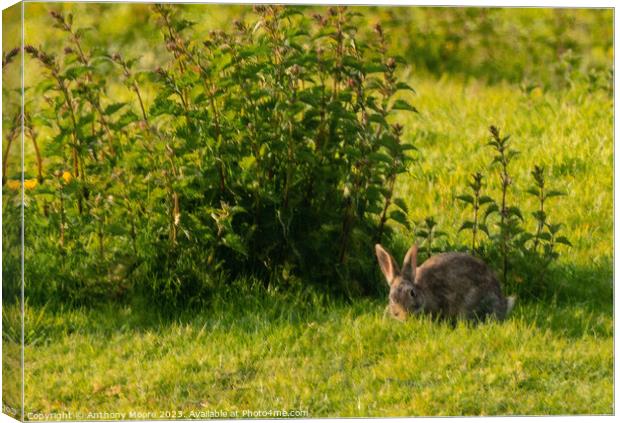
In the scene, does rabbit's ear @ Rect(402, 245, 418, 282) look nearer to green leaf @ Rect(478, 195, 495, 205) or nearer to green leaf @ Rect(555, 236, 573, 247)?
green leaf @ Rect(478, 195, 495, 205)

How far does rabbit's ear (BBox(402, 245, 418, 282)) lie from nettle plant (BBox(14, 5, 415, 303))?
21cm

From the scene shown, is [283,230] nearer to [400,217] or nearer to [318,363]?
[400,217]

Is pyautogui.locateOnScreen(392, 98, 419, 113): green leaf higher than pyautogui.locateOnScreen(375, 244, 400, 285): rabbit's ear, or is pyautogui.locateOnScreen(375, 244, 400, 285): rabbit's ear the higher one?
pyautogui.locateOnScreen(392, 98, 419, 113): green leaf

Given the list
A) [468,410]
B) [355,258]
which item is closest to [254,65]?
[355,258]

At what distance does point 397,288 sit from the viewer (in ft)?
24.5

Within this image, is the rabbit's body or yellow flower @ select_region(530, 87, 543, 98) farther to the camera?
yellow flower @ select_region(530, 87, 543, 98)

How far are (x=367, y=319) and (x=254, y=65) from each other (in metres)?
1.17

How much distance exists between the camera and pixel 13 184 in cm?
712

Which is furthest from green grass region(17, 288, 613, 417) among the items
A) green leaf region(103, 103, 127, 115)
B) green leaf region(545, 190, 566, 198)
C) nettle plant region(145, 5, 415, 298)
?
green leaf region(103, 103, 127, 115)

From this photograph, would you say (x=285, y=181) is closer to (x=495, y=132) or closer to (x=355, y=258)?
(x=355, y=258)

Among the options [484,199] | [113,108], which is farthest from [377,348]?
[113,108]

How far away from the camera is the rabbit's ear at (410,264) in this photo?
295 inches

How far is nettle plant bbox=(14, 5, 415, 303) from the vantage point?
7547 millimetres

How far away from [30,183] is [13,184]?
60 cm
